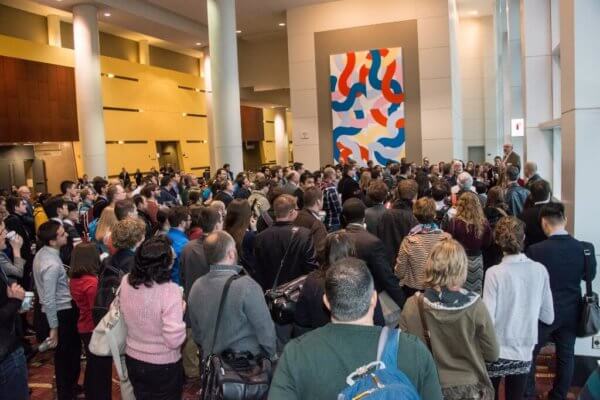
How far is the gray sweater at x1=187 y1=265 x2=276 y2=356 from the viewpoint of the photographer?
9.15 ft

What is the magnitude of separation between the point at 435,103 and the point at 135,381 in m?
15.1

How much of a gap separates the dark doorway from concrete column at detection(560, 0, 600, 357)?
2011 cm

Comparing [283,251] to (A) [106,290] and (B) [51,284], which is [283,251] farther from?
(B) [51,284]

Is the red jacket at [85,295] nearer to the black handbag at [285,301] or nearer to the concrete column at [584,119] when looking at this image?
the black handbag at [285,301]

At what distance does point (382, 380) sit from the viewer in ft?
5.03

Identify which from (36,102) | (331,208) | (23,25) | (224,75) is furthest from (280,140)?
(331,208)

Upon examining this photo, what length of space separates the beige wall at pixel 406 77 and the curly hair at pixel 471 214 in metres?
13.0

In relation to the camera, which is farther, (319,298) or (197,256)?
(197,256)

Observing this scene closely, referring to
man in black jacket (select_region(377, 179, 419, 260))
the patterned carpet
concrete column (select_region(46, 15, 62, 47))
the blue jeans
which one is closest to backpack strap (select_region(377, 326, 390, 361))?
the blue jeans

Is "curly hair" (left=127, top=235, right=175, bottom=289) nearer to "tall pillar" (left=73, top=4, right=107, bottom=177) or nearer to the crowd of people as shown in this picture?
the crowd of people

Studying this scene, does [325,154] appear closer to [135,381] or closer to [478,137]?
[478,137]

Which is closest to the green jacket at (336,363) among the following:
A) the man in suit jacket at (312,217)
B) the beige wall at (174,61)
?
the man in suit jacket at (312,217)

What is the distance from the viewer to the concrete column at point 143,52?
2202cm

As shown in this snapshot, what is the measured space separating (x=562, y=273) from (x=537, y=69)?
5.22 m
